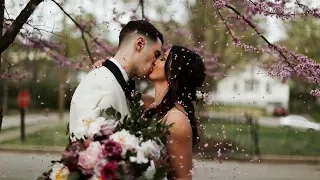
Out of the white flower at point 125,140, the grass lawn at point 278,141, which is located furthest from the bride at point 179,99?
the grass lawn at point 278,141

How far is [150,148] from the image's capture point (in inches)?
85.1

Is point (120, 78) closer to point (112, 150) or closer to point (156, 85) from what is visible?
point (156, 85)

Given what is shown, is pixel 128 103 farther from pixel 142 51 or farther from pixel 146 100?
pixel 146 100

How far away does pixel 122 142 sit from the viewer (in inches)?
83.4

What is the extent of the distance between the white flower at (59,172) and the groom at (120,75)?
0.13 metres

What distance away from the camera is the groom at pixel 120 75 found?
2.40 metres

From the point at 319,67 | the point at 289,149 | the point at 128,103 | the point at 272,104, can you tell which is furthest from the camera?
the point at 272,104

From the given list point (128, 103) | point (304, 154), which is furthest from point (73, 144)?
point (304, 154)

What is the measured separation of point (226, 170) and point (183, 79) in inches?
356

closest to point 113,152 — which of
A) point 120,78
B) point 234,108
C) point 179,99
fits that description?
point 120,78

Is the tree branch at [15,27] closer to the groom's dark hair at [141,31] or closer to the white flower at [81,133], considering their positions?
the groom's dark hair at [141,31]

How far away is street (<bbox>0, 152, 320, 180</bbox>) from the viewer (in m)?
11.0

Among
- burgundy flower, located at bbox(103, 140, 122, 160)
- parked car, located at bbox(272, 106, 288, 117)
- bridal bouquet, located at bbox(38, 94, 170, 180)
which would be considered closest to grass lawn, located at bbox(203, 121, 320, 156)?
parked car, located at bbox(272, 106, 288, 117)

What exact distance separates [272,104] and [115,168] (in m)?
40.8
